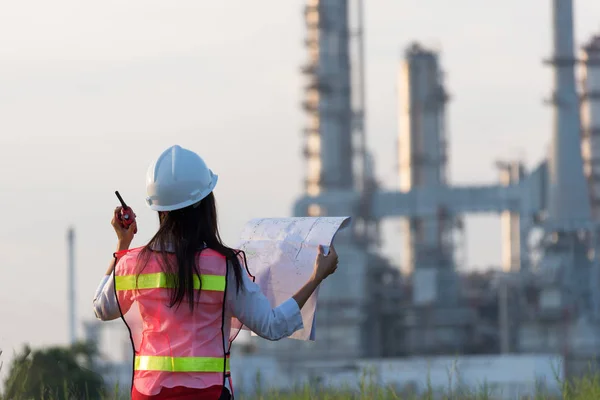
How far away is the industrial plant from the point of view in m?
45.4

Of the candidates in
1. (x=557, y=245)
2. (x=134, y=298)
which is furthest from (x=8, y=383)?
(x=557, y=245)

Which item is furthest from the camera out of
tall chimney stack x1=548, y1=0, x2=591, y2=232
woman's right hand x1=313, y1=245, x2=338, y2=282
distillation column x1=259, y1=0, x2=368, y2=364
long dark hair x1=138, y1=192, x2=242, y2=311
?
distillation column x1=259, y1=0, x2=368, y2=364

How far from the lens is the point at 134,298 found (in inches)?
155

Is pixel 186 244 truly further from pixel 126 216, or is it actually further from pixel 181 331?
pixel 126 216

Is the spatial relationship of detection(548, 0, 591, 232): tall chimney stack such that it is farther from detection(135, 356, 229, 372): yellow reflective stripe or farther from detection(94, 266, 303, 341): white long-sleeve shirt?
detection(135, 356, 229, 372): yellow reflective stripe

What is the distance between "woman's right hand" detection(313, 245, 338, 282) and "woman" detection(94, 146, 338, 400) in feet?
0.32

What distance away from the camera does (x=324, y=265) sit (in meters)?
4.09

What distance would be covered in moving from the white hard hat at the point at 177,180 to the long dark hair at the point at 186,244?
0.10ft

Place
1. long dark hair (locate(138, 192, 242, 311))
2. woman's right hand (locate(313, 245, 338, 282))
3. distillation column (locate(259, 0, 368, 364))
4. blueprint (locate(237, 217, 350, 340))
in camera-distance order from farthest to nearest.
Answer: distillation column (locate(259, 0, 368, 364)) < blueprint (locate(237, 217, 350, 340)) < woman's right hand (locate(313, 245, 338, 282)) < long dark hair (locate(138, 192, 242, 311))

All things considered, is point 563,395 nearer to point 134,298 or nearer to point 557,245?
point 134,298

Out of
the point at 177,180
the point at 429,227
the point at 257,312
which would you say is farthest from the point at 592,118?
the point at 257,312

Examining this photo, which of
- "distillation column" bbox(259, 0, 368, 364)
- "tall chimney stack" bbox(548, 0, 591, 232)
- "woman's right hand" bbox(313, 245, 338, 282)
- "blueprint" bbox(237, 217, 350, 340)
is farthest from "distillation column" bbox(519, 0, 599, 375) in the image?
"woman's right hand" bbox(313, 245, 338, 282)

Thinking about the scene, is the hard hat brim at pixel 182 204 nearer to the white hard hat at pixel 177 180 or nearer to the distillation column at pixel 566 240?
the white hard hat at pixel 177 180

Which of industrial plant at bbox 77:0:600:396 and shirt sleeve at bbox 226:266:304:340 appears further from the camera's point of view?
industrial plant at bbox 77:0:600:396
